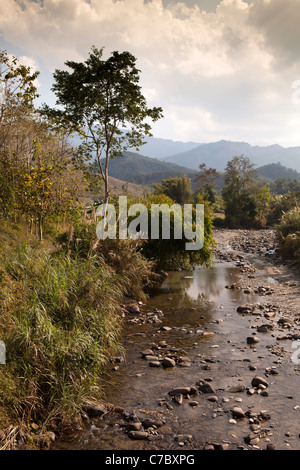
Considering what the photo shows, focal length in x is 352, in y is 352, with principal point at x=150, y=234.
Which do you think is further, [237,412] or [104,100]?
[104,100]

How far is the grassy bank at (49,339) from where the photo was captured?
15.9 feet

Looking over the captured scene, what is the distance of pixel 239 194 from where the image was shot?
43.4 metres

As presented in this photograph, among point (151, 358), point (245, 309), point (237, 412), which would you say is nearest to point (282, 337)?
point (245, 309)

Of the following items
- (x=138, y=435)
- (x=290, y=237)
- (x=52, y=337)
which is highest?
(x=290, y=237)

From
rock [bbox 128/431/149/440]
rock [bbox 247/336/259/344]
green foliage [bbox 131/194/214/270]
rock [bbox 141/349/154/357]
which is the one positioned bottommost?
rock [bbox 128/431/149/440]

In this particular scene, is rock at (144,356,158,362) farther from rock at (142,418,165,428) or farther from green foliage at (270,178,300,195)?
green foliage at (270,178,300,195)

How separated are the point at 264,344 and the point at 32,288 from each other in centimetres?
518

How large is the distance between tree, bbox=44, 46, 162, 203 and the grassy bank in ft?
21.4

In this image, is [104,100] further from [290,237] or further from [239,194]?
[239,194]

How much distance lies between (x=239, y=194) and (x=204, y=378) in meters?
39.2

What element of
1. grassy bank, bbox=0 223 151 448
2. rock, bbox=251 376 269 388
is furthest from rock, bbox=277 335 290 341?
grassy bank, bbox=0 223 151 448

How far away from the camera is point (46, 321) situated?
5.77 m

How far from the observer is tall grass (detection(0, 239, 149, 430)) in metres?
4.93
